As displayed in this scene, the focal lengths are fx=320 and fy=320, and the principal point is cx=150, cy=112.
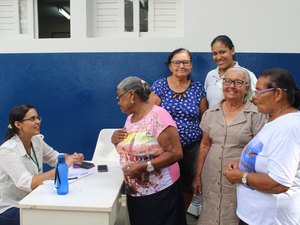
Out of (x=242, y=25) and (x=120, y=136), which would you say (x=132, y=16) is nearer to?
(x=242, y=25)

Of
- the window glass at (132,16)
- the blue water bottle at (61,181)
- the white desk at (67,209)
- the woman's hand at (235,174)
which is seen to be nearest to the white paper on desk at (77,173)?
the blue water bottle at (61,181)

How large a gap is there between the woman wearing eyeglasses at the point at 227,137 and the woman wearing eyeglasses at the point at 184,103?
0.41 m

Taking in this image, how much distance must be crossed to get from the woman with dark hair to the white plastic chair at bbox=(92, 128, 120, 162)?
42.0 inches

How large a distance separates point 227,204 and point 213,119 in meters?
0.55

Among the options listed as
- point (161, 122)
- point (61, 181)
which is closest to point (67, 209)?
point (61, 181)

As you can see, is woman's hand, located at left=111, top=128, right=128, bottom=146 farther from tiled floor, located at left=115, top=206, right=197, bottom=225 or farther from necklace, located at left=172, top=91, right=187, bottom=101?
tiled floor, located at left=115, top=206, right=197, bottom=225

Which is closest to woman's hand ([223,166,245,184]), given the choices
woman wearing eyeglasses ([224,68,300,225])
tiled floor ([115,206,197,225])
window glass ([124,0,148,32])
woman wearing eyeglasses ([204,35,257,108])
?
woman wearing eyeglasses ([224,68,300,225])

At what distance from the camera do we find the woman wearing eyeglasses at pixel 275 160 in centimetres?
149

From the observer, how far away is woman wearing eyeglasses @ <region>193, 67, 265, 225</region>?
2008mm

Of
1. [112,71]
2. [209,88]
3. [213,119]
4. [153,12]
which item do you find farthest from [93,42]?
[213,119]

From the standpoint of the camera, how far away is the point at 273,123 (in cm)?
158

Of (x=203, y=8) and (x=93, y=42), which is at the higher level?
(x=203, y=8)

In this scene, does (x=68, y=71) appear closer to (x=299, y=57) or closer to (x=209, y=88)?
(x=209, y=88)

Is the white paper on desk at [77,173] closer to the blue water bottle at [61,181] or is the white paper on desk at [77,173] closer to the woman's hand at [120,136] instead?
the blue water bottle at [61,181]
